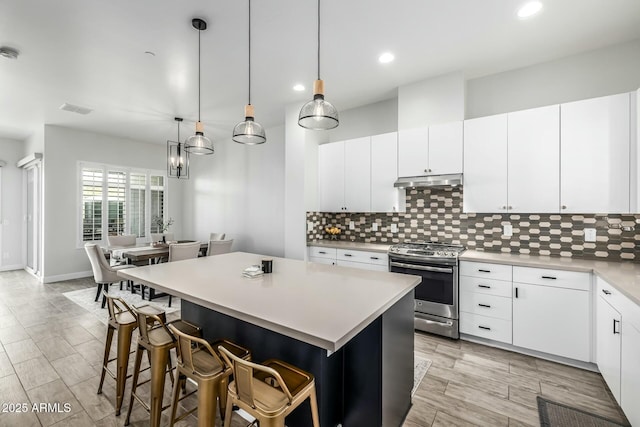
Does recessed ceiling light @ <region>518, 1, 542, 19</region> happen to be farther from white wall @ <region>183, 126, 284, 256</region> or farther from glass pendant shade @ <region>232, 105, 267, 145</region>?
Answer: white wall @ <region>183, 126, 284, 256</region>

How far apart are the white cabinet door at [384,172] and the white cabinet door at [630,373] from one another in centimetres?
234

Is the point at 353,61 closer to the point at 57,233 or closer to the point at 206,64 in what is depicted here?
the point at 206,64

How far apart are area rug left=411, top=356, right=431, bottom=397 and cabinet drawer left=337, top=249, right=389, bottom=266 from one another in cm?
116

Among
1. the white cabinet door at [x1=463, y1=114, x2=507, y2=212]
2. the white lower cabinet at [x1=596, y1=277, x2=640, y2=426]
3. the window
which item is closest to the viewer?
the white lower cabinet at [x1=596, y1=277, x2=640, y2=426]

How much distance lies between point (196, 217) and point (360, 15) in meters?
6.35

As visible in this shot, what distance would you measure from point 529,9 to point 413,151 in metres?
1.63

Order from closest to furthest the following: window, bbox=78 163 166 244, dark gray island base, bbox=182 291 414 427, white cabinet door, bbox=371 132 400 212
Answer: dark gray island base, bbox=182 291 414 427 < white cabinet door, bbox=371 132 400 212 < window, bbox=78 163 166 244

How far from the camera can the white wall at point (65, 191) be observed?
5.61 metres

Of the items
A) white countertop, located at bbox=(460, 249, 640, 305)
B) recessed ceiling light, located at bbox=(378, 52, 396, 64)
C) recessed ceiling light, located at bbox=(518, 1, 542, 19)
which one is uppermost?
recessed ceiling light, located at bbox=(378, 52, 396, 64)

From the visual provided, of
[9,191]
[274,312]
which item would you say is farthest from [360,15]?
[9,191]

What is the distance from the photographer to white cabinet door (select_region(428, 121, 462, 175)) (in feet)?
10.9

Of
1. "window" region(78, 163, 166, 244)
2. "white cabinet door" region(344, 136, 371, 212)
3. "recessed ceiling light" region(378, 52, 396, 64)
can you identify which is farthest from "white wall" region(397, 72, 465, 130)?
"window" region(78, 163, 166, 244)

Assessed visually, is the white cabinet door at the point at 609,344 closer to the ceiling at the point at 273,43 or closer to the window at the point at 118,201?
the ceiling at the point at 273,43

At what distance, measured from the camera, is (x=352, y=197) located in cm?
417
